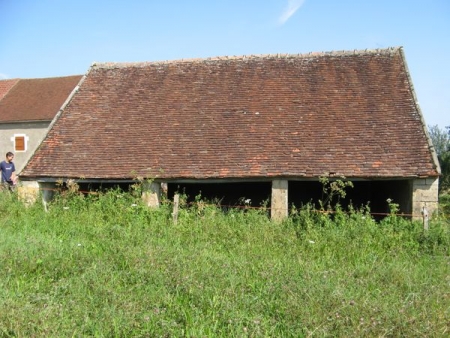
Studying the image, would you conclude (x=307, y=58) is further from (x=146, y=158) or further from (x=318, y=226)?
(x=318, y=226)

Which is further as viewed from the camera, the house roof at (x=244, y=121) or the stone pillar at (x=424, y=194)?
the house roof at (x=244, y=121)

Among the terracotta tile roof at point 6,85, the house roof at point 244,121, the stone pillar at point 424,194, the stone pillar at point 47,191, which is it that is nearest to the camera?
the stone pillar at point 424,194

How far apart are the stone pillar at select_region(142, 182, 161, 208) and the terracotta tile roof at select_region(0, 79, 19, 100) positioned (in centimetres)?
2284

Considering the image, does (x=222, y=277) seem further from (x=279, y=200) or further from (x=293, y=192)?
(x=293, y=192)

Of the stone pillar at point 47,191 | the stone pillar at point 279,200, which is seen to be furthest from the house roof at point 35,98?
the stone pillar at point 279,200

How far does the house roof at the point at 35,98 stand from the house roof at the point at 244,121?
13.8m

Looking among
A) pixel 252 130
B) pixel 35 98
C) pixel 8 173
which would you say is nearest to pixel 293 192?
pixel 252 130

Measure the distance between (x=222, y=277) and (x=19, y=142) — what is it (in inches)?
1022

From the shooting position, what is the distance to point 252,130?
37.9ft

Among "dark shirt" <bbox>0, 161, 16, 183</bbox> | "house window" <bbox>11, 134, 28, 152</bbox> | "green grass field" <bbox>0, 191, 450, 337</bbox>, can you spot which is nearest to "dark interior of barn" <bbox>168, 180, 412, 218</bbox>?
"green grass field" <bbox>0, 191, 450, 337</bbox>

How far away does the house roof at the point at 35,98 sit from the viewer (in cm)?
2680

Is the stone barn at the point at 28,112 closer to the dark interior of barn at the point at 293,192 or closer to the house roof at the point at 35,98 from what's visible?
the house roof at the point at 35,98

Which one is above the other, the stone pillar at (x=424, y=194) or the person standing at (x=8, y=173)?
the person standing at (x=8, y=173)

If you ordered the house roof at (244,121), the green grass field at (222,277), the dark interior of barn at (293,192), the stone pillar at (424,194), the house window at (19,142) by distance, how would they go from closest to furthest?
1. the green grass field at (222,277)
2. the stone pillar at (424,194)
3. the house roof at (244,121)
4. the dark interior of barn at (293,192)
5. the house window at (19,142)
